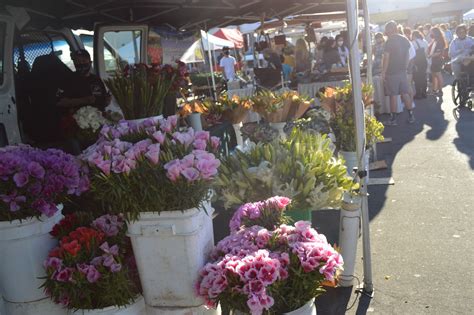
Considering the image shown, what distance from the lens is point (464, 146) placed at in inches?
279

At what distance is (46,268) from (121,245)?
1.30 ft

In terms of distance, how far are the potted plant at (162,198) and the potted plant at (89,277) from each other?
0.33 feet

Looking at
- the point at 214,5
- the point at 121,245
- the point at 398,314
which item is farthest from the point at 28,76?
the point at 398,314

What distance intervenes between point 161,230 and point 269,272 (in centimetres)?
57

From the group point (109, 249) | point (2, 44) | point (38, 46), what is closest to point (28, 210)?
point (109, 249)

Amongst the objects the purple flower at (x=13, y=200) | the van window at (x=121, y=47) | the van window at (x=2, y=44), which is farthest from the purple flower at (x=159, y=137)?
the van window at (x=121, y=47)

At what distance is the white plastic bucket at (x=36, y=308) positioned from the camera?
2.55 meters

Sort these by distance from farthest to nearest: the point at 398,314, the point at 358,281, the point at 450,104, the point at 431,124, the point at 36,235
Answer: the point at 450,104, the point at 431,124, the point at 358,281, the point at 398,314, the point at 36,235

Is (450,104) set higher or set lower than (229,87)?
lower

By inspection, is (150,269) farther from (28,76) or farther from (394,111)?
(394,111)

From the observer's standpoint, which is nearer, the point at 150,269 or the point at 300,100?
the point at 150,269

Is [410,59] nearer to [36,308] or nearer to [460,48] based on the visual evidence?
[460,48]

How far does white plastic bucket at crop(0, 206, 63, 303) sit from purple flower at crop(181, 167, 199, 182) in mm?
913

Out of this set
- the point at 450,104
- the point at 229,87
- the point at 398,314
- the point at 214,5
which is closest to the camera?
the point at 398,314
